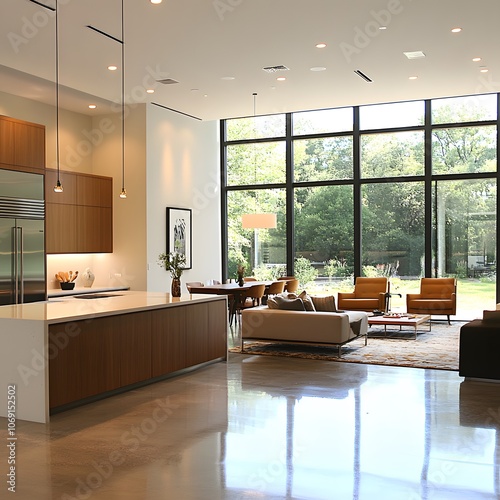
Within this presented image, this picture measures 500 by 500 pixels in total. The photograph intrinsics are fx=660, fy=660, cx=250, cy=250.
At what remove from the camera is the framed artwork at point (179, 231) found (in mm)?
12273

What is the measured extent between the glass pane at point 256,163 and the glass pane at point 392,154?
1.77m

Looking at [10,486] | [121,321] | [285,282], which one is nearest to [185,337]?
[121,321]

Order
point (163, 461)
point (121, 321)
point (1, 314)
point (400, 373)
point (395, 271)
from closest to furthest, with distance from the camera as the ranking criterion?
point (163, 461), point (1, 314), point (121, 321), point (400, 373), point (395, 271)

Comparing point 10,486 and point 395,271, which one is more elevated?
point 395,271

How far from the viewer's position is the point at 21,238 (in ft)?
30.0

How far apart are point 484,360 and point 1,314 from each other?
190 inches

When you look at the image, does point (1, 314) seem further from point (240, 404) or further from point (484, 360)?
point (484, 360)

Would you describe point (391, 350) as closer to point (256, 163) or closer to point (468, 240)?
point (468, 240)

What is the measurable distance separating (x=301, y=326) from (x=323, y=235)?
505 cm

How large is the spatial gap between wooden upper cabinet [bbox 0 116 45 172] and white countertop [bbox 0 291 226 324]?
2498 mm

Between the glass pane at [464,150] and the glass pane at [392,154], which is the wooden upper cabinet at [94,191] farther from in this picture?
the glass pane at [464,150]

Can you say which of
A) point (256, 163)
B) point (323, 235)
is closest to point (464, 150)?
point (323, 235)

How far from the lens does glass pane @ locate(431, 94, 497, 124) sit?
12188 mm

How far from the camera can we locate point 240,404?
6.07m
